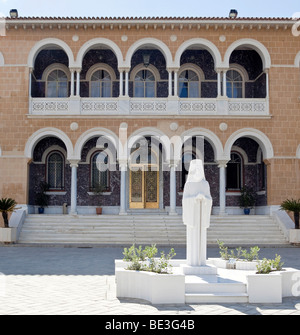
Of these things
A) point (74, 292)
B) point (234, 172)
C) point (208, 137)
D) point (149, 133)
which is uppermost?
point (149, 133)

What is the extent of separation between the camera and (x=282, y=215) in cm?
1934

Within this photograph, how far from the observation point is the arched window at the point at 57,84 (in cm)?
2262

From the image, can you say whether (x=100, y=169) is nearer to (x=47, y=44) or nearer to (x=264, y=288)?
(x=47, y=44)

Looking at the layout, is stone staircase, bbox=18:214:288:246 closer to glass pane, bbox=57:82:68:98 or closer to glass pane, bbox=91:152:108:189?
glass pane, bbox=91:152:108:189

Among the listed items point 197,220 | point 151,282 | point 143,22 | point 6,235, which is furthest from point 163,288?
point 143,22

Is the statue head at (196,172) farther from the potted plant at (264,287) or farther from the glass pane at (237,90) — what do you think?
the glass pane at (237,90)

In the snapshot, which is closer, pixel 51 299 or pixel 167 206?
pixel 51 299

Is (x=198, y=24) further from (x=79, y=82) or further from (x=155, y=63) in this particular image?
(x=79, y=82)

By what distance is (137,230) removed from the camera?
18.4 metres

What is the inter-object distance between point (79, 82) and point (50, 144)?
341 centimetres

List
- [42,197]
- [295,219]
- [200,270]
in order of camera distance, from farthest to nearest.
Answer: [42,197] < [295,219] < [200,270]

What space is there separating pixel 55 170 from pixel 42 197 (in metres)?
1.51
